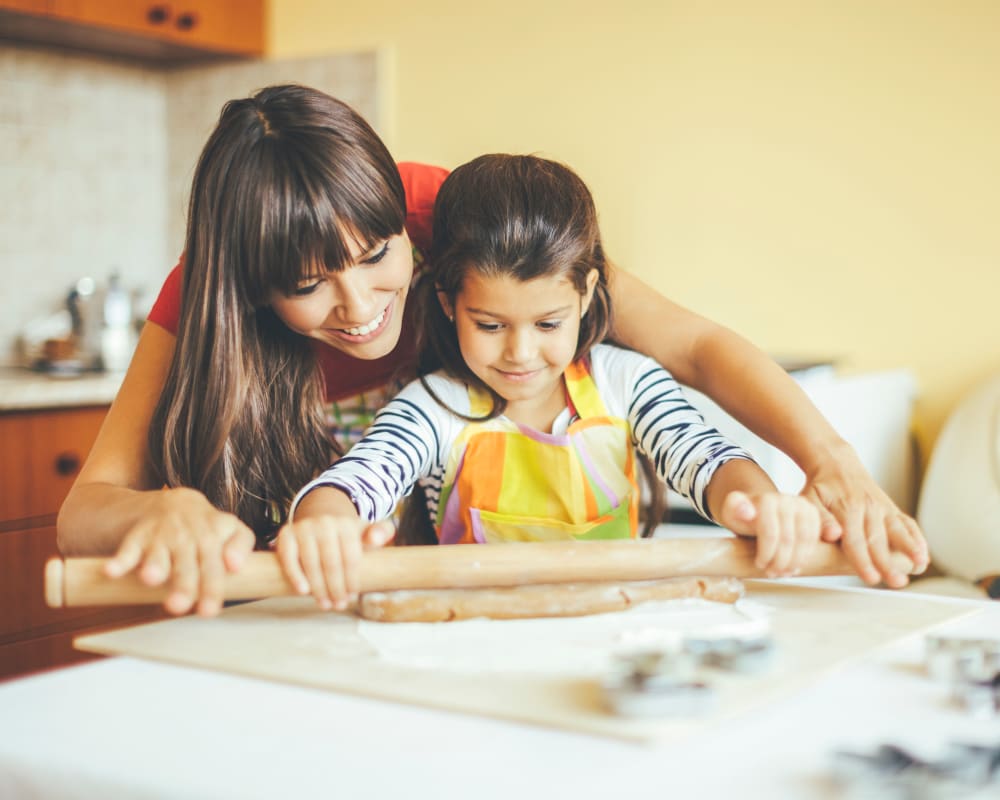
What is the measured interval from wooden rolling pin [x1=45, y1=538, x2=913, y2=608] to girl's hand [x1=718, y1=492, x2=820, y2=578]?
0.04ft

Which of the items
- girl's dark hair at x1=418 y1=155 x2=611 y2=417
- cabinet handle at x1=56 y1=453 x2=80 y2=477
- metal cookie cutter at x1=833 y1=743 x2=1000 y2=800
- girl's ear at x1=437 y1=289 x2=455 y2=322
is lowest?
cabinet handle at x1=56 y1=453 x2=80 y2=477

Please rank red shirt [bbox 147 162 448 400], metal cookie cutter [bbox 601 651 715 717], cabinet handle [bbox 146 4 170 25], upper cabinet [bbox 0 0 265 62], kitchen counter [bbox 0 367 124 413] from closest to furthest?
1. metal cookie cutter [bbox 601 651 715 717]
2. red shirt [bbox 147 162 448 400]
3. kitchen counter [bbox 0 367 124 413]
4. upper cabinet [bbox 0 0 265 62]
5. cabinet handle [bbox 146 4 170 25]

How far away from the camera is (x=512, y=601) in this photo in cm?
86

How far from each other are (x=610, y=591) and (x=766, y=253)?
57.2 inches

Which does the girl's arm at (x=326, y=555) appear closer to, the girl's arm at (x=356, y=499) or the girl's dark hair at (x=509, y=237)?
the girl's arm at (x=356, y=499)

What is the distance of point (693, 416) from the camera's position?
1.16 meters

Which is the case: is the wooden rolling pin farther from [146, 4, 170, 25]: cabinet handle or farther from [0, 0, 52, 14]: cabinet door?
[146, 4, 170, 25]: cabinet handle

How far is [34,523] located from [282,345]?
4.30 feet

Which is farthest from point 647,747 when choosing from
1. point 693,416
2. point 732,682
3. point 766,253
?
point 766,253

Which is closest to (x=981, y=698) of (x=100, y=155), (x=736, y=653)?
(x=736, y=653)

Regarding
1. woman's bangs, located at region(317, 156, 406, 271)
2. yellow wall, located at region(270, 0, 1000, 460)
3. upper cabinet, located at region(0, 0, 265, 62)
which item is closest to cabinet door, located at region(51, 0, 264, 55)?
upper cabinet, located at region(0, 0, 265, 62)

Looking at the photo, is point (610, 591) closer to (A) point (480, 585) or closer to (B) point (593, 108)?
(A) point (480, 585)

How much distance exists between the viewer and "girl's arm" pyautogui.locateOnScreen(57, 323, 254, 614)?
2.67ft

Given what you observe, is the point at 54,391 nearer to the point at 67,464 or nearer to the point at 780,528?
the point at 67,464
